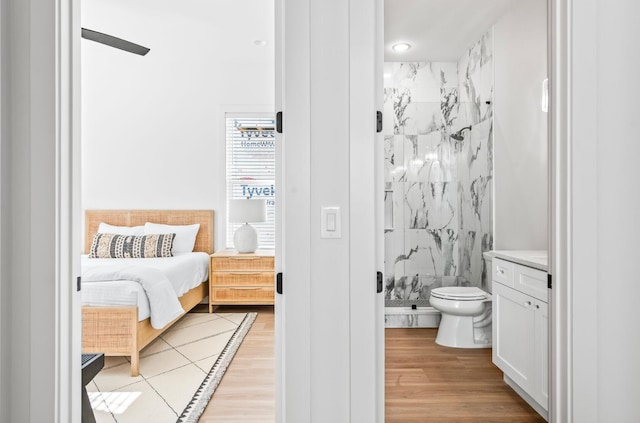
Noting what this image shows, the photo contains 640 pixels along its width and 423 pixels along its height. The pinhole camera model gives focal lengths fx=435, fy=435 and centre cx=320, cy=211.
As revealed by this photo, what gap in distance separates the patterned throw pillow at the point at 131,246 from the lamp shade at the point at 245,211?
75 cm

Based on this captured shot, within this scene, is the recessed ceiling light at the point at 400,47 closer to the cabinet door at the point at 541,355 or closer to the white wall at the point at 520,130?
the white wall at the point at 520,130

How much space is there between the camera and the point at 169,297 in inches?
133

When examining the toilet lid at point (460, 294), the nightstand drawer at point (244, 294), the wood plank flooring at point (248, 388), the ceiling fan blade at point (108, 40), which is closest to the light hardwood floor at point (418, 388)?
the wood plank flooring at point (248, 388)

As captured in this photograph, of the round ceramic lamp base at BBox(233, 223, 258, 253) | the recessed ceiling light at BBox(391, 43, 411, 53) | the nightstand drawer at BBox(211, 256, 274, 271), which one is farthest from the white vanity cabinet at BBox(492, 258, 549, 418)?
the round ceramic lamp base at BBox(233, 223, 258, 253)

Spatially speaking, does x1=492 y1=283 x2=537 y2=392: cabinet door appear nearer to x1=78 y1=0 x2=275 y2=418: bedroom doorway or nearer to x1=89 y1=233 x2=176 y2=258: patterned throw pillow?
x1=78 y1=0 x2=275 y2=418: bedroom doorway

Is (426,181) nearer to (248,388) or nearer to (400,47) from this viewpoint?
(400,47)

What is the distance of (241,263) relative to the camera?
15.4 feet

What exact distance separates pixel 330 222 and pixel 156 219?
13.9 feet

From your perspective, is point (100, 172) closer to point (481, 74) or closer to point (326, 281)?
point (481, 74)

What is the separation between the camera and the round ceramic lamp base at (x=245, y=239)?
488 centimetres
